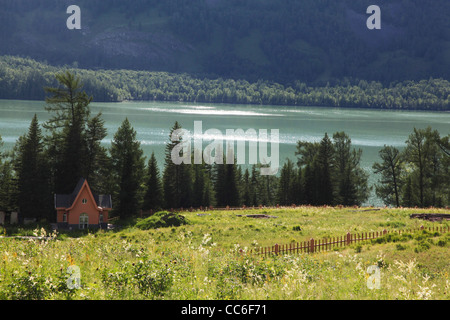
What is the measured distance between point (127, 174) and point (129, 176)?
31 centimetres

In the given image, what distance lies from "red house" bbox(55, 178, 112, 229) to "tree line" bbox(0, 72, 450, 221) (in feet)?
14.6

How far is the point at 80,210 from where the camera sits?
44031 millimetres

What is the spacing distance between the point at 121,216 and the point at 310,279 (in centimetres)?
3916

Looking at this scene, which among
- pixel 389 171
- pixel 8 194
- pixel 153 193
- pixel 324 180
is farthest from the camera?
pixel 389 171

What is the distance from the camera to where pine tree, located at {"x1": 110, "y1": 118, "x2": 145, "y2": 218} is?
5178 centimetres

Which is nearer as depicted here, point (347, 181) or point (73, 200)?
point (73, 200)

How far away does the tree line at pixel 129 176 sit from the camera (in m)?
49.6

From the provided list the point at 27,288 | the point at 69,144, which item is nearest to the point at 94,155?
the point at 69,144

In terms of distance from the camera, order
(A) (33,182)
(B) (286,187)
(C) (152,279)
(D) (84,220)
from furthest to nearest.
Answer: (B) (286,187) < (A) (33,182) < (D) (84,220) < (C) (152,279)

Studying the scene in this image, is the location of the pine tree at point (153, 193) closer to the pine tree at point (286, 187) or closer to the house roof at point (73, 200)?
the house roof at point (73, 200)

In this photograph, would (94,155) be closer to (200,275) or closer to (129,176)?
(129,176)

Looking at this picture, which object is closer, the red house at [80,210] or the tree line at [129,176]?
the red house at [80,210]

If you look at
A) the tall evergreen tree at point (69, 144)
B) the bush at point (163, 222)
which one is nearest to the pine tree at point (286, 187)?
the tall evergreen tree at point (69, 144)

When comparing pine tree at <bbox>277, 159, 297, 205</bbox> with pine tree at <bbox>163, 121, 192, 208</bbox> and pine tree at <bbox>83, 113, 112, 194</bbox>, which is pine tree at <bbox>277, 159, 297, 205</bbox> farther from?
pine tree at <bbox>83, 113, 112, 194</bbox>
